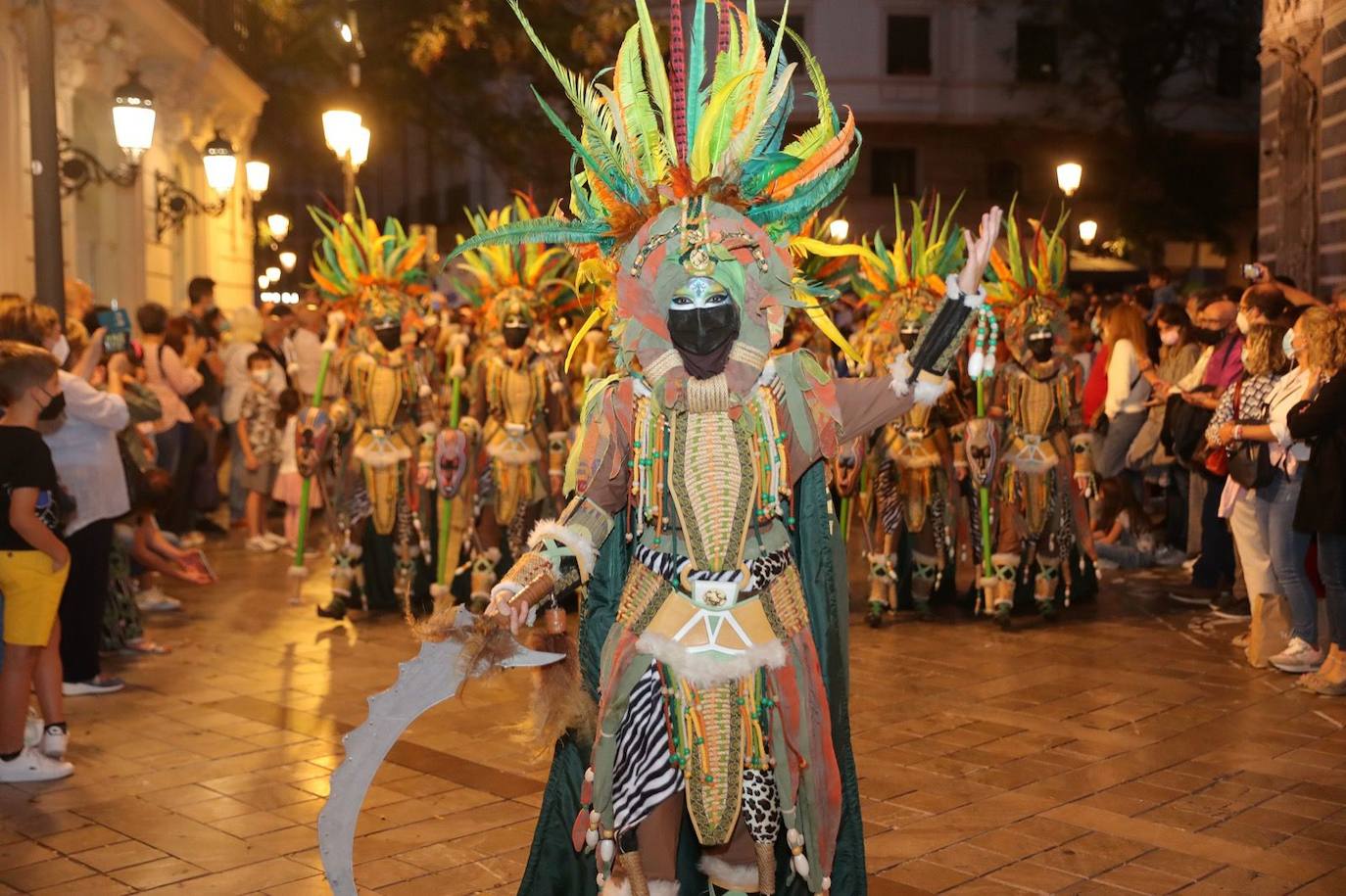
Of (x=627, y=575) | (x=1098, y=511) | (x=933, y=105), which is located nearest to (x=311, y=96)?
(x=933, y=105)

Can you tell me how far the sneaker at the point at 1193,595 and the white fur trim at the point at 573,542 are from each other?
7.74 metres

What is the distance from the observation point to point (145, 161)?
69.0ft

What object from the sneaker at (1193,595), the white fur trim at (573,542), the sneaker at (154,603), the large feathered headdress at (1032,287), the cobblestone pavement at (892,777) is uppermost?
the large feathered headdress at (1032,287)

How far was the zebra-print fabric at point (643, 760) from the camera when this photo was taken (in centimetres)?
444

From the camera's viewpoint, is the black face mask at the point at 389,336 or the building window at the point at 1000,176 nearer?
the black face mask at the point at 389,336

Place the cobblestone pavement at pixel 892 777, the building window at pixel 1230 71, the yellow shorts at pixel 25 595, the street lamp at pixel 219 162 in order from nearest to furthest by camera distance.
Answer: the cobblestone pavement at pixel 892 777 → the yellow shorts at pixel 25 595 → the street lamp at pixel 219 162 → the building window at pixel 1230 71

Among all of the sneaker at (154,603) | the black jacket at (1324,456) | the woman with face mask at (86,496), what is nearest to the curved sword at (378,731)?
the woman with face mask at (86,496)

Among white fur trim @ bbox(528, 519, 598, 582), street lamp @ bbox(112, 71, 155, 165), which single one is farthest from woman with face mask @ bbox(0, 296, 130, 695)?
white fur trim @ bbox(528, 519, 598, 582)

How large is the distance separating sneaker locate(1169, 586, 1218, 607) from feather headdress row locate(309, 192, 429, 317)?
581 centimetres

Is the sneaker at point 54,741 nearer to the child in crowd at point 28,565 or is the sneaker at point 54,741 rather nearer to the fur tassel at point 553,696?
the child in crowd at point 28,565

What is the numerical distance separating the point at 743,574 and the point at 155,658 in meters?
6.17

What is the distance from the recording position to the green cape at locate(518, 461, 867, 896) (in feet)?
15.5

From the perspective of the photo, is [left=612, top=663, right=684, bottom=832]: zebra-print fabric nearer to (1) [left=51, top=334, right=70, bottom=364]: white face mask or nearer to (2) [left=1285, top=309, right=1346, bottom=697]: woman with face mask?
(1) [left=51, top=334, right=70, bottom=364]: white face mask

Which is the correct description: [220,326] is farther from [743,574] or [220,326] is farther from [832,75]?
[832,75]
